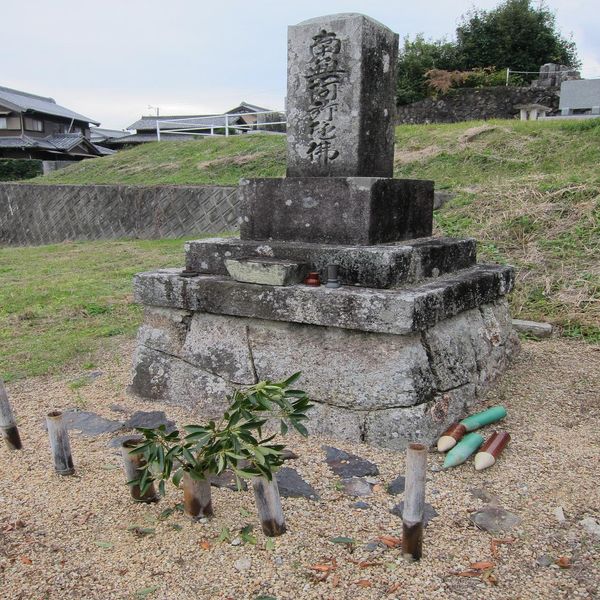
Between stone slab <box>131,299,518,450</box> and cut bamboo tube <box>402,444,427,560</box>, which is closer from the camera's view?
cut bamboo tube <box>402,444,427,560</box>

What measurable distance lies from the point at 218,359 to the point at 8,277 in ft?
24.2

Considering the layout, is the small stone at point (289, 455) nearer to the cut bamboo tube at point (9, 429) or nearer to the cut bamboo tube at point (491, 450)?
the cut bamboo tube at point (491, 450)

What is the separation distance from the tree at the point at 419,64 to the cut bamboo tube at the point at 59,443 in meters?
19.1

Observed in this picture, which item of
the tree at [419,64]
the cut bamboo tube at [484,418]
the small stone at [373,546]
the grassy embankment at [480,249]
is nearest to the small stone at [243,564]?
the small stone at [373,546]

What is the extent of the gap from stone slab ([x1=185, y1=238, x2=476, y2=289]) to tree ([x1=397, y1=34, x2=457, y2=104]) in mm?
17193

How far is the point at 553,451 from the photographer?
328cm

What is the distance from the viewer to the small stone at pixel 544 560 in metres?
2.33

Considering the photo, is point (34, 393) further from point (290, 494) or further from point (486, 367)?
point (486, 367)

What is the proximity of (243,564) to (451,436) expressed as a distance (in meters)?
1.49

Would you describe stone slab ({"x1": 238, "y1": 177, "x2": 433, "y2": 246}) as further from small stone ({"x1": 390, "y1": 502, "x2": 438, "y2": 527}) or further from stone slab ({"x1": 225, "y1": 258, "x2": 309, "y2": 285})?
small stone ({"x1": 390, "y1": 502, "x2": 438, "y2": 527})

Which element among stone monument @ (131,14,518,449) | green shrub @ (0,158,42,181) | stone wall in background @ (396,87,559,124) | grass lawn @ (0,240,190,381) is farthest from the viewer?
green shrub @ (0,158,42,181)

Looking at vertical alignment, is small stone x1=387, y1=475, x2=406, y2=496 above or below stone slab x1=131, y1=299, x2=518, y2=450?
below

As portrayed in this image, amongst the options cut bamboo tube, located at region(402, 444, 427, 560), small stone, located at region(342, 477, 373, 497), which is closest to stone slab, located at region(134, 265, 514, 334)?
small stone, located at region(342, 477, 373, 497)

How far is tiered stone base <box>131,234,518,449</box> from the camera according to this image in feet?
10.9
